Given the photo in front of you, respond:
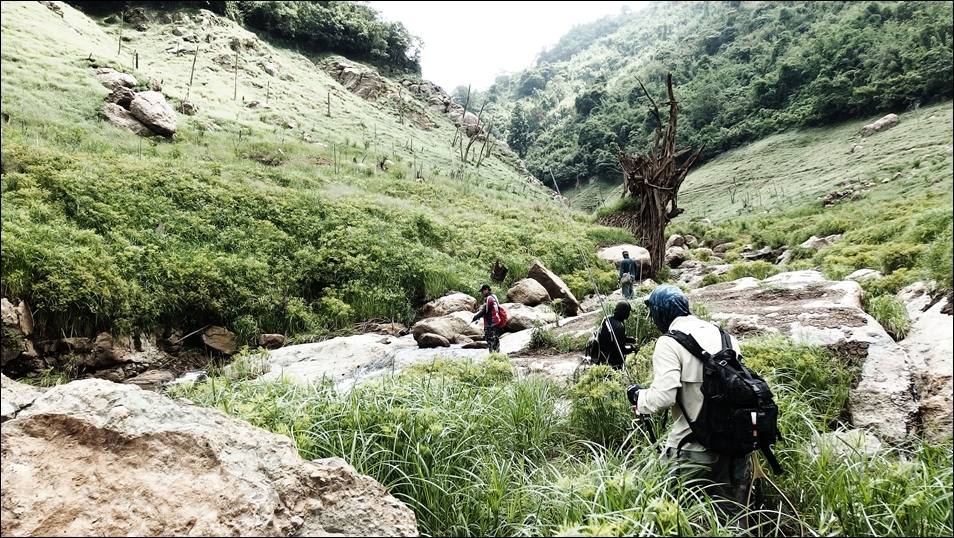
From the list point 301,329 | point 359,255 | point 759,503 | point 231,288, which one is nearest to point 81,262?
point 231,288

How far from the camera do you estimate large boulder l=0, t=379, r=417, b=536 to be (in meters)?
1.97

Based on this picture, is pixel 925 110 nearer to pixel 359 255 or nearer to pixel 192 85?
pixel 359 255

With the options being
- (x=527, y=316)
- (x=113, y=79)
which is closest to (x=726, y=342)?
(x=527, y=316)

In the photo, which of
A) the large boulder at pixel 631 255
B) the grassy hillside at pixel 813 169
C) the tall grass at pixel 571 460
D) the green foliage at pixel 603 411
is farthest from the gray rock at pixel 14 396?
the large boulder at pixel 631 255

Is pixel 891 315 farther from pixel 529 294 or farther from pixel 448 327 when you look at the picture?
pixel 529 294

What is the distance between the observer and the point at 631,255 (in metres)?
16.6

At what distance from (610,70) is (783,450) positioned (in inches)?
4708

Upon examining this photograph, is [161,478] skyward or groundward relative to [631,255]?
skyward

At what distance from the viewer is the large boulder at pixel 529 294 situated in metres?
12.6

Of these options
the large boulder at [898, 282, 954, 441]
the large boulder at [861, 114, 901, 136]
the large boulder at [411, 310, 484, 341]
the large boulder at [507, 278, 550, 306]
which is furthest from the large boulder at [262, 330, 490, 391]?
the large boulder at [861, 114, 901, 136]

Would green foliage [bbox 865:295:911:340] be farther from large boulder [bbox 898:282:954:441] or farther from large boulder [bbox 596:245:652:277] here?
large boulder [bbox 596:245:652:277]

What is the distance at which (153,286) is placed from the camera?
9.13 m

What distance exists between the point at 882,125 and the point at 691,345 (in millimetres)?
34102

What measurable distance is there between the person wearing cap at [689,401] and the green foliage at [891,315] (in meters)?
3.59
